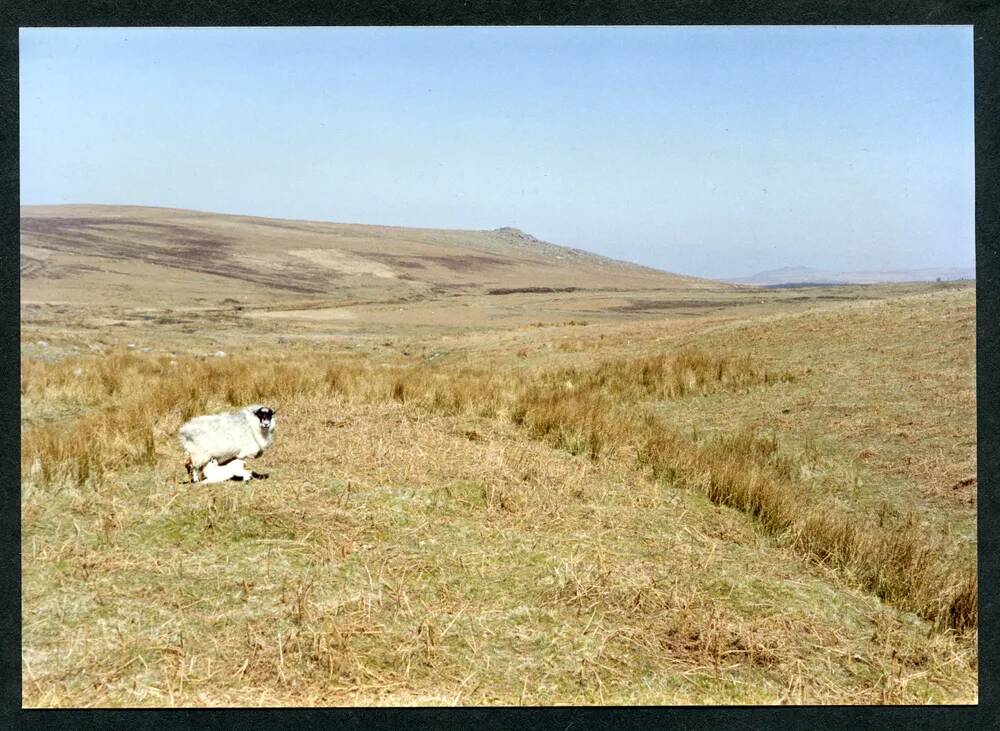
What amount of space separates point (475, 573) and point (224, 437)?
2.20 meters

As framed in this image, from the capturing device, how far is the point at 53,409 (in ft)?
27.5

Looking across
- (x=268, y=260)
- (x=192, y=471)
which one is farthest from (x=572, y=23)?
(x=268, y=260)

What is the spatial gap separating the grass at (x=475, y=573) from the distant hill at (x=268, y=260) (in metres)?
28.2

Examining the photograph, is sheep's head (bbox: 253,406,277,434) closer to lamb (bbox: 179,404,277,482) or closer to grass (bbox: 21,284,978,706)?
lamb (bbox: 179,404,277,482)

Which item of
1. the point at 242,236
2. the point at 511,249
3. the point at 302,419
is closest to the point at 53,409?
the point at 302,419

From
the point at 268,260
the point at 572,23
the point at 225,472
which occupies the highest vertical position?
the point at 268,260

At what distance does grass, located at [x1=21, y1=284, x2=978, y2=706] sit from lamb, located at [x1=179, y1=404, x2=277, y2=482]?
27 centimetres

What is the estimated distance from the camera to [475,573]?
428cm

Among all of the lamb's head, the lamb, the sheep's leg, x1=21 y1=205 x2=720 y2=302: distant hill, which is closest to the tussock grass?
the sheep's leg

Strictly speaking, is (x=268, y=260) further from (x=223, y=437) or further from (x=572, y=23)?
(x=572, y=23)

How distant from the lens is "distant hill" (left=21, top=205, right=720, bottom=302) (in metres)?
45.6

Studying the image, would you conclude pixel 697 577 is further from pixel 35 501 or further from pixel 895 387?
pixel 895 387

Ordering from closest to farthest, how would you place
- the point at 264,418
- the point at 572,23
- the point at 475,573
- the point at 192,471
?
the point at 572,23 < the point at 475,573 < the point at 192,471 < the point at 264,418

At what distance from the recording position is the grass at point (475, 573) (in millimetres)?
3459
